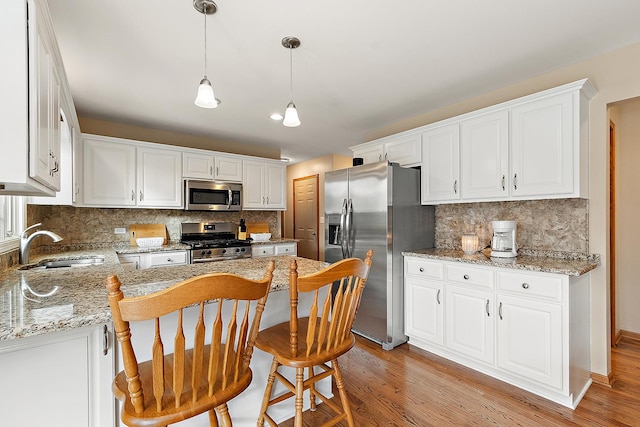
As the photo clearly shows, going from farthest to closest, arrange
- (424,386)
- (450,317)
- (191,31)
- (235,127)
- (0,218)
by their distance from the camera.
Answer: (235,127)
(450,317)
(424,386)
(0,218)
(191,31)

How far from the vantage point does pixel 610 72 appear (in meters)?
2.27

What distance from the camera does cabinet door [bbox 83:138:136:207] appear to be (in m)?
3.39

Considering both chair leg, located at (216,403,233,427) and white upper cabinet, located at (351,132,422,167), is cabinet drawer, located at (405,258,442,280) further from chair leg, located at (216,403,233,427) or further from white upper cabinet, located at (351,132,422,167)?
chair leg, located at (216,403,233,427)

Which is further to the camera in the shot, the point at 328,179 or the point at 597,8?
the point at 328,179

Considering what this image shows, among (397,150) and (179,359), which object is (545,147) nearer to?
(397,150)

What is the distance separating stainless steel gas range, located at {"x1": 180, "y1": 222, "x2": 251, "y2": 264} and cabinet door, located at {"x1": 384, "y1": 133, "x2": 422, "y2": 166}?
2184mm

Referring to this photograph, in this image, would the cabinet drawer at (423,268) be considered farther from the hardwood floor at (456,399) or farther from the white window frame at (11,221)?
the white window frame at (11,221)

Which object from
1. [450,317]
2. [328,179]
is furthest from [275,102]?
[450,317]

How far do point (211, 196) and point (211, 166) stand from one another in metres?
0.42

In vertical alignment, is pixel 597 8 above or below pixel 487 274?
above

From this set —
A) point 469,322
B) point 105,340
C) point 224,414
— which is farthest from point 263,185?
point 224,414

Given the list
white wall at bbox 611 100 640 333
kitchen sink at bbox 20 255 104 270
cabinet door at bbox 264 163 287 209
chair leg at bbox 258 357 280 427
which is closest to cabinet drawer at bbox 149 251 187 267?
kitchen sink at bbox 20 255 104 270

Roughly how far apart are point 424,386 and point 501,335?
70 cm

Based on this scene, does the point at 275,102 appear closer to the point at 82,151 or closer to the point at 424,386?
the point at 82,151
